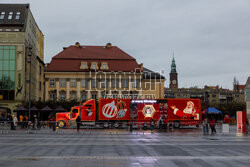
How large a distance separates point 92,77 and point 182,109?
34.0 metres

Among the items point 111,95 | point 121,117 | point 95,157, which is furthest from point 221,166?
point 111,95

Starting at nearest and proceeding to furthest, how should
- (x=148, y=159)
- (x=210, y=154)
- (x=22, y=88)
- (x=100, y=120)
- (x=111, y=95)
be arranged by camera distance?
(x=148, y=159) → (x=210, y=154) → (x=100, y=120) → (x=22, y=88) → (x=111, y=95)

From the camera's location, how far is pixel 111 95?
7512 cm

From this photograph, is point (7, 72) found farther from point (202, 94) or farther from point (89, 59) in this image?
point (202, 94)

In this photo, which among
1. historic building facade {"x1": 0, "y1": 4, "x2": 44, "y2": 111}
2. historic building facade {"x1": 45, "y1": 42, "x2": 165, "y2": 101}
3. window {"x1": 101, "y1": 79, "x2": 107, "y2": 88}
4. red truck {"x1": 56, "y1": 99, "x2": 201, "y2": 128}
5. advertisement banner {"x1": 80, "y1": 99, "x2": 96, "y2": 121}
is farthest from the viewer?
window {"x1": 101, "y1": 79, "x2": 107, "y2": 88}

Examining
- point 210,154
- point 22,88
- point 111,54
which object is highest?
point 111,54

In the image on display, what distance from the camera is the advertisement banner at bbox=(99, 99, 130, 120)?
145 ft

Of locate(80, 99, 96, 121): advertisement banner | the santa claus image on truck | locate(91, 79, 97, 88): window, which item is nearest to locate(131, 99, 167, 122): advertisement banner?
the santa claus image on truck

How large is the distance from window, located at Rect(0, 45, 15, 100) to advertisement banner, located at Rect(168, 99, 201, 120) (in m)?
28.0

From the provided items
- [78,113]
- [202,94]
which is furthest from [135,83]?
[202,94]

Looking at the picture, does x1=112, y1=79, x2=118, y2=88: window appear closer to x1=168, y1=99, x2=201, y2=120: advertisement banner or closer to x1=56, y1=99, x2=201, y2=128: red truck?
x1=56, y1=99, x2=201, y2=128: red truck

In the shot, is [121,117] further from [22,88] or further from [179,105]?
[22,88]

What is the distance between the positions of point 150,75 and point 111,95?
405 inches

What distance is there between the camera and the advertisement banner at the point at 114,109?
145 feet
